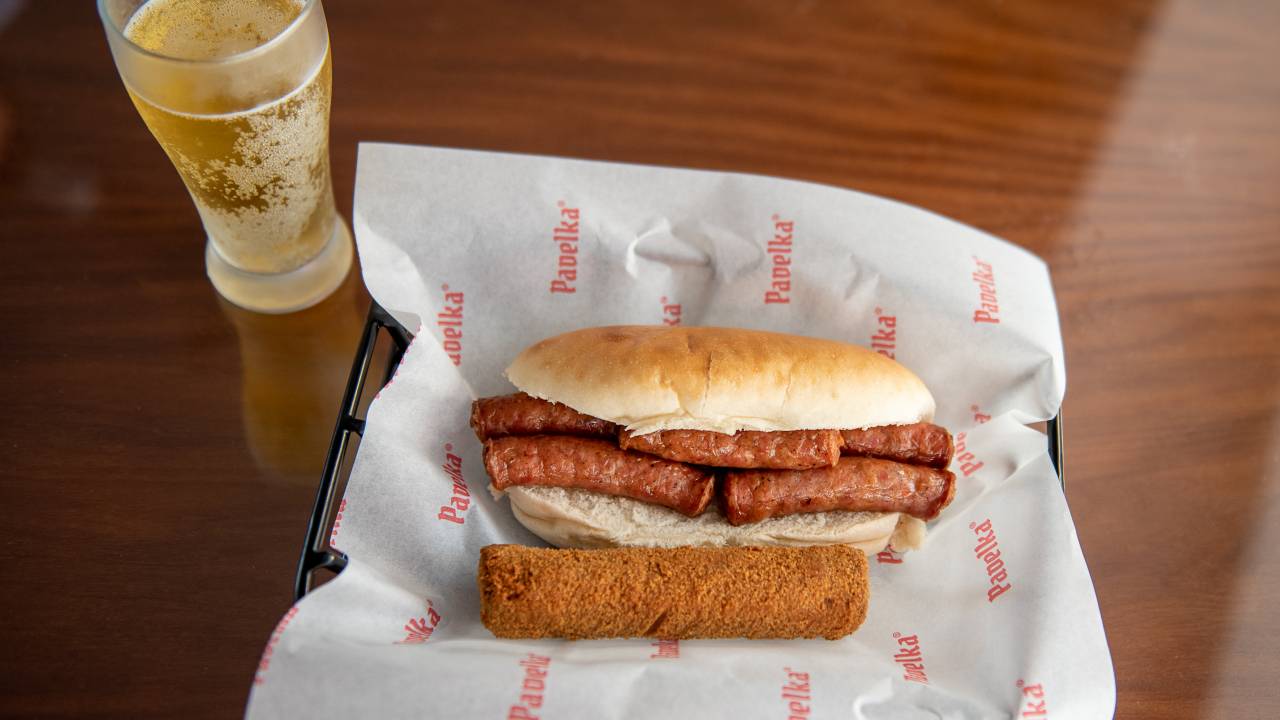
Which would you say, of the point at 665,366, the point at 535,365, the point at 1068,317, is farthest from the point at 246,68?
the point at 1068,317

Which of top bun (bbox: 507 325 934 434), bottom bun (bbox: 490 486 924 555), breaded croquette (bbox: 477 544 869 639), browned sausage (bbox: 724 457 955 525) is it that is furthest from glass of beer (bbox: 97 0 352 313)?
browned sausage (bbox: 724 457 955 525)

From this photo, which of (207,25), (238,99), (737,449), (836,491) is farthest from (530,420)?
(207,25)

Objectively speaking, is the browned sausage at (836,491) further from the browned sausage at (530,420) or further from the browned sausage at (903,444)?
the browned sausage at (530,420)

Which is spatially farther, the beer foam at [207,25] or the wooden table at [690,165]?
the wooden table at [690,165]

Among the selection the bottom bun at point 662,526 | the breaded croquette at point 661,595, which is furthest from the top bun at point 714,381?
the breaded croquette at point 661,595

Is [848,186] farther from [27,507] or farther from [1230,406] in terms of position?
[27,507]

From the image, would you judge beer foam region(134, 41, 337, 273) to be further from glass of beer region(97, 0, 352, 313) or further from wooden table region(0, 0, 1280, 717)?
wooden table region(0, 0, 1280, 717)

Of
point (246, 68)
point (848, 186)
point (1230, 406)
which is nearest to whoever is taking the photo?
point (246, 68)
